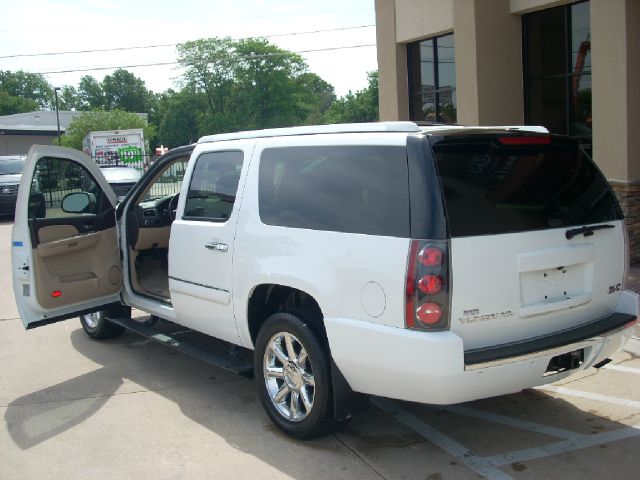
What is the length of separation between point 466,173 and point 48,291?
374cm

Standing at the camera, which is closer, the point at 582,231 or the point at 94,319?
the point at 582,231

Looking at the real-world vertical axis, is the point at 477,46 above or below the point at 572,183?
above

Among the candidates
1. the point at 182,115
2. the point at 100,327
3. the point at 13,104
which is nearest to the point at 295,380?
the point at 100,327

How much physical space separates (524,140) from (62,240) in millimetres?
3917

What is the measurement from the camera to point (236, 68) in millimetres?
89062

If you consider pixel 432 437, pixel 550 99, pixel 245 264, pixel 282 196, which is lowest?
pixel 432 437

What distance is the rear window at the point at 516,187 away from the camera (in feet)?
12.7

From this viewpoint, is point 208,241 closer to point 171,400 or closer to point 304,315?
point 304,315

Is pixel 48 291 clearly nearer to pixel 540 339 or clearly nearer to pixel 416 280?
pixel 416 280

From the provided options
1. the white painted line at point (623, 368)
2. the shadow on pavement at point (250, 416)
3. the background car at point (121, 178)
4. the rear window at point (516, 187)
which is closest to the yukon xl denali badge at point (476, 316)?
the rear window at point (516, 187)

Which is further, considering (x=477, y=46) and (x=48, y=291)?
(x=477, y=46)

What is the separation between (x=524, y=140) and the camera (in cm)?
419

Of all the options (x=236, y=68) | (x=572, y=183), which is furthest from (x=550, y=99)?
(x=236, y=68)

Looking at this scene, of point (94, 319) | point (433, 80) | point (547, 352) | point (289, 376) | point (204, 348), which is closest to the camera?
point (547, 352)
